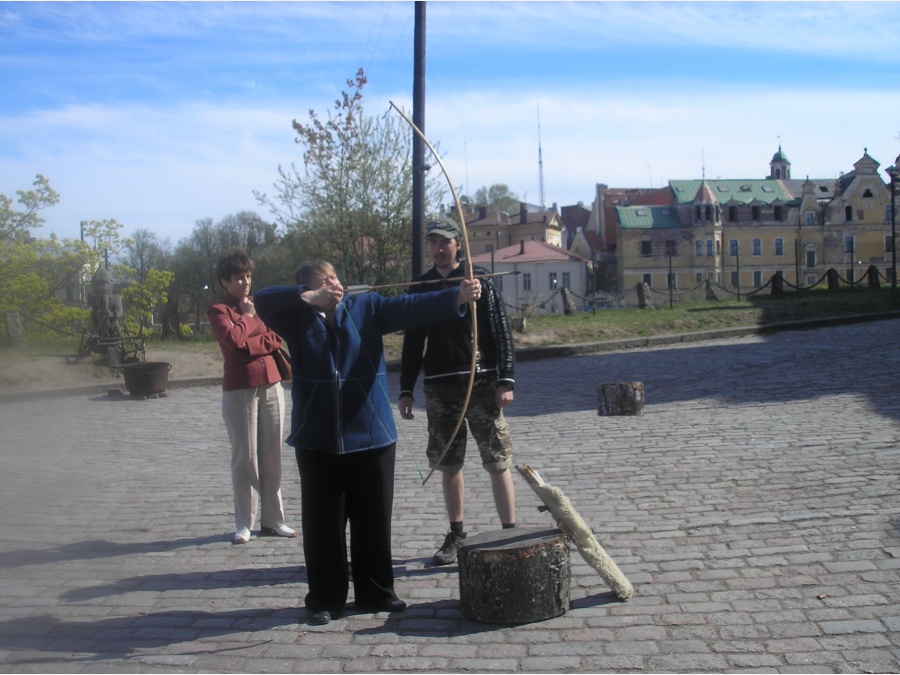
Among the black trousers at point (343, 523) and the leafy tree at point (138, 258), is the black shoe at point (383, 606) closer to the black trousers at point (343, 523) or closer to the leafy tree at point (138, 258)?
the black trousers at point (343, 523)

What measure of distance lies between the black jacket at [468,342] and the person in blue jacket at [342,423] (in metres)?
0.57

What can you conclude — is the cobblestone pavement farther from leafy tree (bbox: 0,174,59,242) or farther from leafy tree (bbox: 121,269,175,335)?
leafy tree (bbox: 121,269,175,335)

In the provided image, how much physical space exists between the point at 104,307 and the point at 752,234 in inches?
2968

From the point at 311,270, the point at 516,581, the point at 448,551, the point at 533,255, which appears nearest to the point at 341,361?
the point at 311,270

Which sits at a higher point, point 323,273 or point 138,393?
point 323,273

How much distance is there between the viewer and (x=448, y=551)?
18.8 feet

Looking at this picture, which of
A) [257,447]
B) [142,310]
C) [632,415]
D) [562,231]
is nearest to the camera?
[257,447]

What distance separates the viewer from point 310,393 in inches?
193

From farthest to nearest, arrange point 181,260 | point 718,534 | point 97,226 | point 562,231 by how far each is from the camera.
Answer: point 562,231 < point 181,260 < point 97,226 < point 718,534

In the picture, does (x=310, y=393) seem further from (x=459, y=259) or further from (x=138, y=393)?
(x=138, y=393)

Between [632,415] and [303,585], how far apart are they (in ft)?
22.1

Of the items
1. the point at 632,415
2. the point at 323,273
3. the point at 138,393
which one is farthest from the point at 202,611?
the point at 138,393

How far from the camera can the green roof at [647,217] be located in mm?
84375

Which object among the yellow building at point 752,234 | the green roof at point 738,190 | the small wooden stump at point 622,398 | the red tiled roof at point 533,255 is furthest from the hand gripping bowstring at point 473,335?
the green roof at point 738,190
